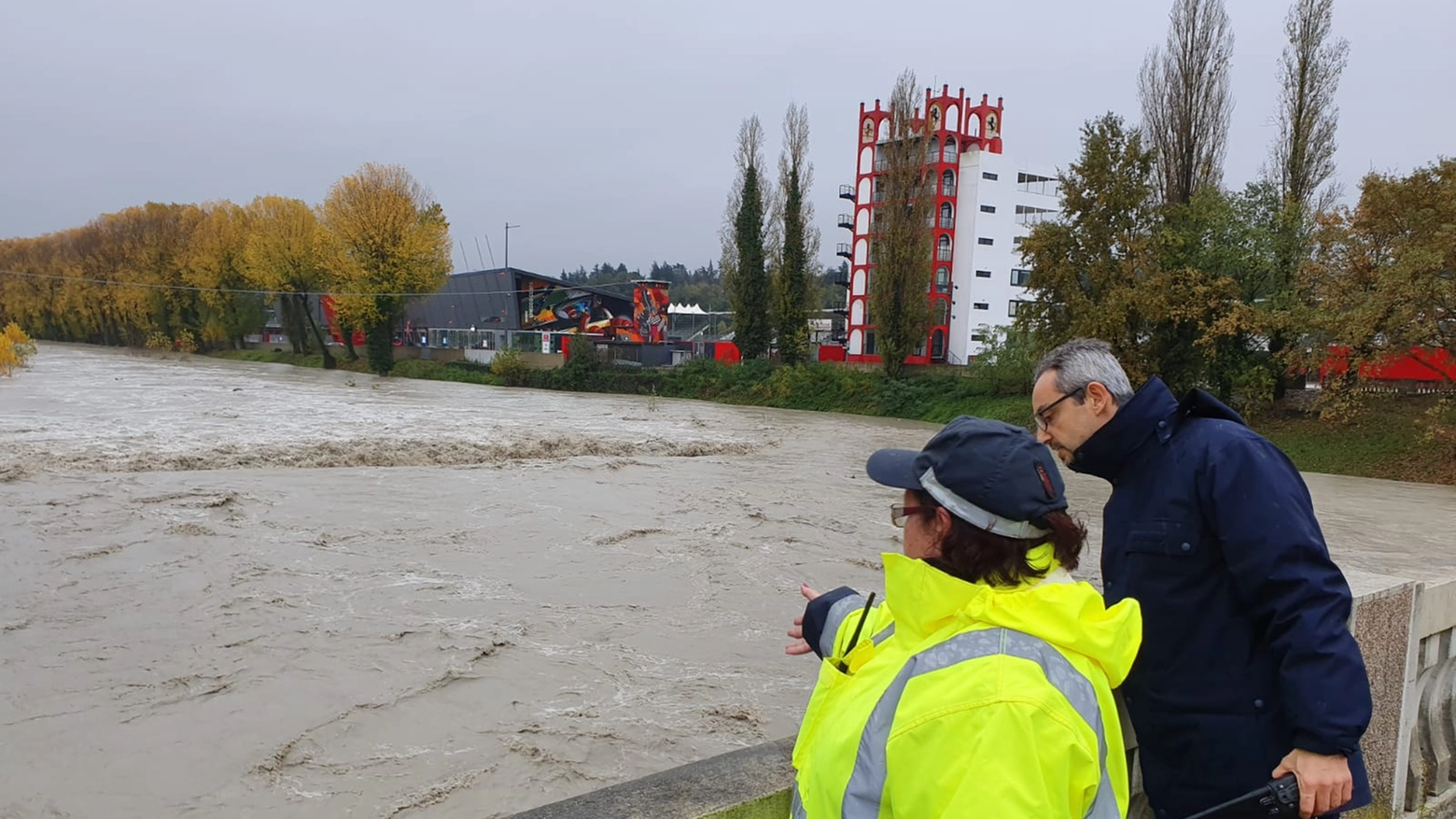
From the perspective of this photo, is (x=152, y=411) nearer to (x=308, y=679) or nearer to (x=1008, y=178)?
(x=308, y=679)

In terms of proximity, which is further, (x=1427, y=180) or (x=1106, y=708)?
(x=1427, y=180)

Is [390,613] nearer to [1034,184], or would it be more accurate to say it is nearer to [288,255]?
[1034,184]

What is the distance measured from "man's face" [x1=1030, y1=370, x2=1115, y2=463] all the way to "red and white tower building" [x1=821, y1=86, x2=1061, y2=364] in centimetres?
4566

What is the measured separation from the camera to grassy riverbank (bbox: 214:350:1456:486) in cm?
2169

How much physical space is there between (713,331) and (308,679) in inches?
2873

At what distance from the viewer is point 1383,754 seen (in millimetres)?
2715

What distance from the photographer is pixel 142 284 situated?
6375 centimetres

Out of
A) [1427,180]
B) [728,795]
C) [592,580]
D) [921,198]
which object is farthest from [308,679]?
[921,198]

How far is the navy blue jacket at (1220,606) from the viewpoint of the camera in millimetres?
1853

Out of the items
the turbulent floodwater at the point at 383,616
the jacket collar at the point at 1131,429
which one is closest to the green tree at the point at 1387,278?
the turbulent floodwater at the point at 383,616

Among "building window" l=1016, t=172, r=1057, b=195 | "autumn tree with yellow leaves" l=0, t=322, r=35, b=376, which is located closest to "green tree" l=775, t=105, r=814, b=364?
"building window" l=1016, t=172, r=1057, b=195

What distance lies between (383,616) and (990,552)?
7.54 m

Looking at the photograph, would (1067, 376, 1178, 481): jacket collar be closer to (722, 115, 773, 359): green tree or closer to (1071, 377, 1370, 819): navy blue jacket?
(1071, 377, 1370, 819): navy blue jacket

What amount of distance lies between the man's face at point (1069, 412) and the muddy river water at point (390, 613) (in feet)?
13.1
